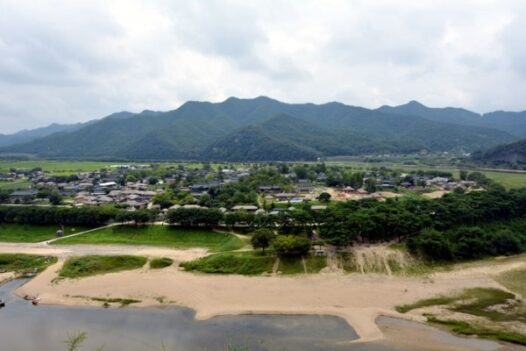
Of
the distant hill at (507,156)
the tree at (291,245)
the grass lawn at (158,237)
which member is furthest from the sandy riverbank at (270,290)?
the distant hill at (507,156)

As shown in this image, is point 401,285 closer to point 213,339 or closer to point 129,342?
point 213,339

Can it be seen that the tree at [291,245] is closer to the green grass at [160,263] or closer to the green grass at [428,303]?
the green grass at [428,303]

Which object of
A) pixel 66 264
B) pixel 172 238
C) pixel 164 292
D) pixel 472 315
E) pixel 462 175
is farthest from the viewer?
pixel 462 175

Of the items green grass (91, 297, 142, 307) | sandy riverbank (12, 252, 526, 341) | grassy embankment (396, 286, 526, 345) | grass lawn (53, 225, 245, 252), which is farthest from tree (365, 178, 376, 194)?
green grass (91, 297, 142, 307)

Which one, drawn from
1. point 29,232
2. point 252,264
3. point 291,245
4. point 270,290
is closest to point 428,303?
point 270,290

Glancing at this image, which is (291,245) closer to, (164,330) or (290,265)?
(290,265)

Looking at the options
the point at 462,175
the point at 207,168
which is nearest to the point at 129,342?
the point at 462,175
